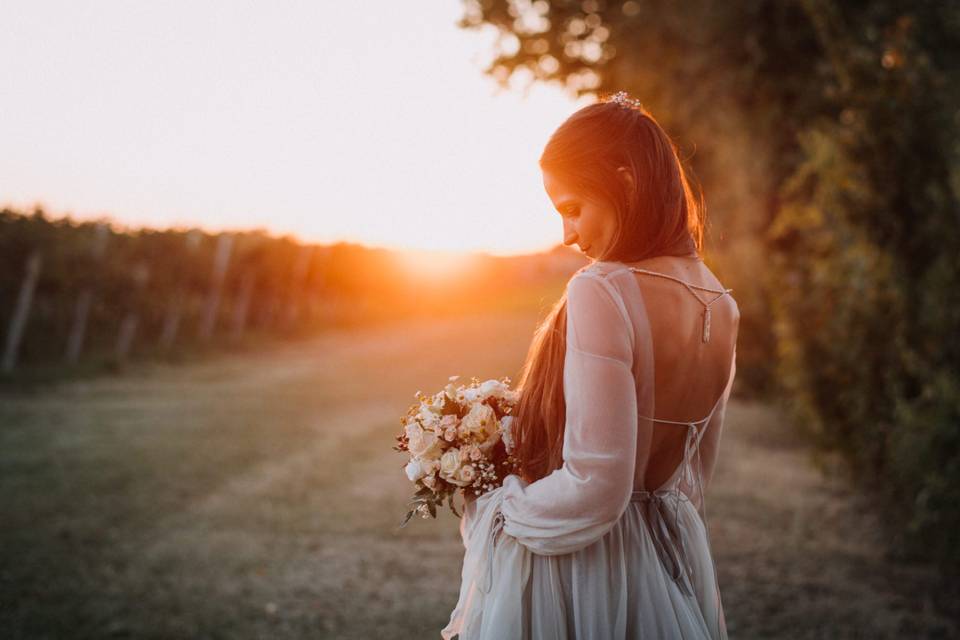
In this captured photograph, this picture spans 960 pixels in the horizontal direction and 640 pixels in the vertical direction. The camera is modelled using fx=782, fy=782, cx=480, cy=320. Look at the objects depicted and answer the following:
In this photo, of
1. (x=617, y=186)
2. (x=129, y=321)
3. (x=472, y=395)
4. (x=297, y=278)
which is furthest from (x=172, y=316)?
(x=617, y=186)

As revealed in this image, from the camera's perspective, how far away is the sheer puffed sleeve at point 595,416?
1885 millimetres

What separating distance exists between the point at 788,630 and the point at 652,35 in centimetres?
793

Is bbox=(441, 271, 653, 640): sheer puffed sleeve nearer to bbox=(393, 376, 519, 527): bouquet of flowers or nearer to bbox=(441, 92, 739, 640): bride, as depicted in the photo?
bbox=(441, 92, 739, 640): bride

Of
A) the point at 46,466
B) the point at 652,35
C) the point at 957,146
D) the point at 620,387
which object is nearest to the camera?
the point at 620,387

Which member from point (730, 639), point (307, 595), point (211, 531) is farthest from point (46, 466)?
point (730, 639)

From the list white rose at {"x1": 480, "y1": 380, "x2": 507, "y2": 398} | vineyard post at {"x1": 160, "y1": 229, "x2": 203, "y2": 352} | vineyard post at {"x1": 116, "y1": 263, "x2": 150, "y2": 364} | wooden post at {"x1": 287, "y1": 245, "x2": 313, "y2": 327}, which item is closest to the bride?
white rose at {"x1": 480, "y1": 380, "x2": 507, "y2": 398}

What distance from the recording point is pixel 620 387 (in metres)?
1.88

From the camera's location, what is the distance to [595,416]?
189cm

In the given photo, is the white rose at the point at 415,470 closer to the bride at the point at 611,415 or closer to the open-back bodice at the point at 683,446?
the bride at the point at 611,415

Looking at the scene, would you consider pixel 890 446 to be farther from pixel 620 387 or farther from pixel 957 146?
pixel 620 387

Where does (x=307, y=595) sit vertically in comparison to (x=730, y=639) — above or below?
below

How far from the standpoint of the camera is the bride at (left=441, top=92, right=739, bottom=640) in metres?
1.92

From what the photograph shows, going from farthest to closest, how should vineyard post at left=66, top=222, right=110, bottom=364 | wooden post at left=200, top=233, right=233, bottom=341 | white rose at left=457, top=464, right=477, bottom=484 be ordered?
1. wooden post at left=200, top=233, right=233, bottom=341
2. vineyard post at left=66, top=222, right=110, bottom=364
3. white rose at left=457, top=464, right=477, bottom=484

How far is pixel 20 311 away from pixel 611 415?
16.1m
